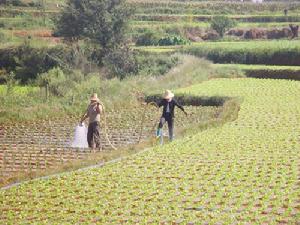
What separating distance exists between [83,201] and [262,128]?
8646 mm

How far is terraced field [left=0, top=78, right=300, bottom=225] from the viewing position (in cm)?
1015

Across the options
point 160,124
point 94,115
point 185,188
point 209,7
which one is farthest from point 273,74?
point 209,7

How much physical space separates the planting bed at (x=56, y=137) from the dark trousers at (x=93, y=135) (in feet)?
0.80

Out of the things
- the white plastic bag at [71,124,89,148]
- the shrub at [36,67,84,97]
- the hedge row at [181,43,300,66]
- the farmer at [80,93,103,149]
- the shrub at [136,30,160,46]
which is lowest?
the shrub at [136,30,160,46]

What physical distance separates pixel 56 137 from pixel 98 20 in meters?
18.2

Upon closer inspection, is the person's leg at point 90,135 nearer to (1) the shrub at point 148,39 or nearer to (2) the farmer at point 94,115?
(2) the farmer at point 94,115

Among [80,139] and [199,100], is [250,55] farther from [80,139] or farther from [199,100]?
[80,139]

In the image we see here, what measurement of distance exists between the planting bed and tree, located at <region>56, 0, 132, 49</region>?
11911 mm

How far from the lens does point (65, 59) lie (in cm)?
3375

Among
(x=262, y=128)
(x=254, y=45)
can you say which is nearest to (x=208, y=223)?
(x=262, y=128)

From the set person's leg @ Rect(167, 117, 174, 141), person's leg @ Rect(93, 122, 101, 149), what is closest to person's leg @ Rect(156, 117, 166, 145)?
person's leg @ Rect(167, 117, 174, 141)

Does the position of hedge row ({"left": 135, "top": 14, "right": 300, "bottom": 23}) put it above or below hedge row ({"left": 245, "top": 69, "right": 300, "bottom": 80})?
above

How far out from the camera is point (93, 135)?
16.0 m

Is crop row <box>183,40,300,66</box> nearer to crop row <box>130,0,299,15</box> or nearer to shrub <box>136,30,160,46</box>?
shrub <box>136,30,160,46</box>
